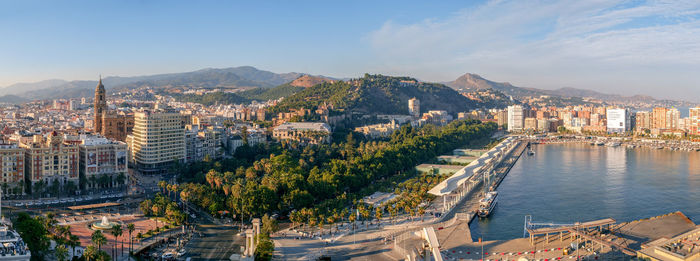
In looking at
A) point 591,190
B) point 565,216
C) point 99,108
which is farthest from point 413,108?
point 565,216

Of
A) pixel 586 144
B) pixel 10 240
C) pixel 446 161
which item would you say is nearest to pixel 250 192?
pixel 10 240

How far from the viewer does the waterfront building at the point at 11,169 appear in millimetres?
25188

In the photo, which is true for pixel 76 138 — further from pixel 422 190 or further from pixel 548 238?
pixel 548 238

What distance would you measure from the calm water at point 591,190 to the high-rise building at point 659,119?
21.5 metres

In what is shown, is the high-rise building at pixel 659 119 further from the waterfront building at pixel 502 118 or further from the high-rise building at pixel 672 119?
the waterfront building at pixel 502 118

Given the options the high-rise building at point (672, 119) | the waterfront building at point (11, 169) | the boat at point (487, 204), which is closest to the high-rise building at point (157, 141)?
the waterfront building at point (11, 169)

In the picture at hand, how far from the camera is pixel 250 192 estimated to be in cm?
2189

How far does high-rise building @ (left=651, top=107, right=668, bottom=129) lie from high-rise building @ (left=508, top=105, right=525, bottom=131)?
16.2m

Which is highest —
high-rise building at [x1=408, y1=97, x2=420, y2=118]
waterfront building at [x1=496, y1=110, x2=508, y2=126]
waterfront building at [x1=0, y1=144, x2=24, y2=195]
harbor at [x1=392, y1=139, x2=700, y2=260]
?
high-rise building at [x1=408, y1=97, x2=420, y2=118]

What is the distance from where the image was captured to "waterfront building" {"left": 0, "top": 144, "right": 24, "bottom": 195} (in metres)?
25.2

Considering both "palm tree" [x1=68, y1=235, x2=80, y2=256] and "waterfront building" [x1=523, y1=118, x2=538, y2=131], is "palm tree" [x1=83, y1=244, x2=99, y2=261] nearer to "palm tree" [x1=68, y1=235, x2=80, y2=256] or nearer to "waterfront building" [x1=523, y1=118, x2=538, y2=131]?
"palm tree" [x1=68, y1=235, x2=80, y2=256]

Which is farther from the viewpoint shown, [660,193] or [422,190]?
[660,193]

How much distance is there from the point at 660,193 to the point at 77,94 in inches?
5725

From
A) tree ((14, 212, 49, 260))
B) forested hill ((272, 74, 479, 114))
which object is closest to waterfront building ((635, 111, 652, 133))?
forested hill ((272, 74, 479, 114))
